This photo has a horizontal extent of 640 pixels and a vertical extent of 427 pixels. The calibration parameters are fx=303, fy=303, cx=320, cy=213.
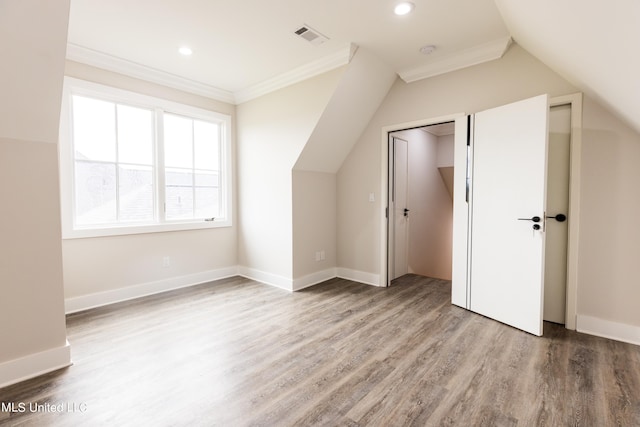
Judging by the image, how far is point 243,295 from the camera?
366 cm

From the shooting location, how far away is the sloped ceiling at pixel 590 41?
1389 mm

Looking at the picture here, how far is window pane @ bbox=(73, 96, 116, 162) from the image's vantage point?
124 inches

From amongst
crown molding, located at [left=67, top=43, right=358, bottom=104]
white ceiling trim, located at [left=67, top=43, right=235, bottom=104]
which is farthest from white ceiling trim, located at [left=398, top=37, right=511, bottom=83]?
white ceiling trim, located at [left=67, top=43, right=235, bottom=104]

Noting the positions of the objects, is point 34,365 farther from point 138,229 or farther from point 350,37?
point 350,37

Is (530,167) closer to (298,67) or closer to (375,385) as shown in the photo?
(375,385)

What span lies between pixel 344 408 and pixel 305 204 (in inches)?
103

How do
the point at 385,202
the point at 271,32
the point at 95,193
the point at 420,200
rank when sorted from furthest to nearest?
the point at 420,200 < the point at 385,202 < the point at 95,193 < the point at 271,32

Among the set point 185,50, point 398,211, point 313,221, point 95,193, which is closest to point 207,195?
point 95,193

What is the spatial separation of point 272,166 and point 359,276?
1930mm

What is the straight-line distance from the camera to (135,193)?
141 inches

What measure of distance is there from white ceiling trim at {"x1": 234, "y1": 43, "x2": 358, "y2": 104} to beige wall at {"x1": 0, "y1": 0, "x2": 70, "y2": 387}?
2.27 metres

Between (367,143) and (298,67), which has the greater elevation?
(298,67)

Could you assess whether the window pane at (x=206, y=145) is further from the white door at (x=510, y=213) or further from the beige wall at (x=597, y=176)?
the white door at (x=510, y=213)

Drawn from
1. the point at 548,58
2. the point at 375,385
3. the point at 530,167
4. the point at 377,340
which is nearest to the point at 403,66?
the point at 548,58
